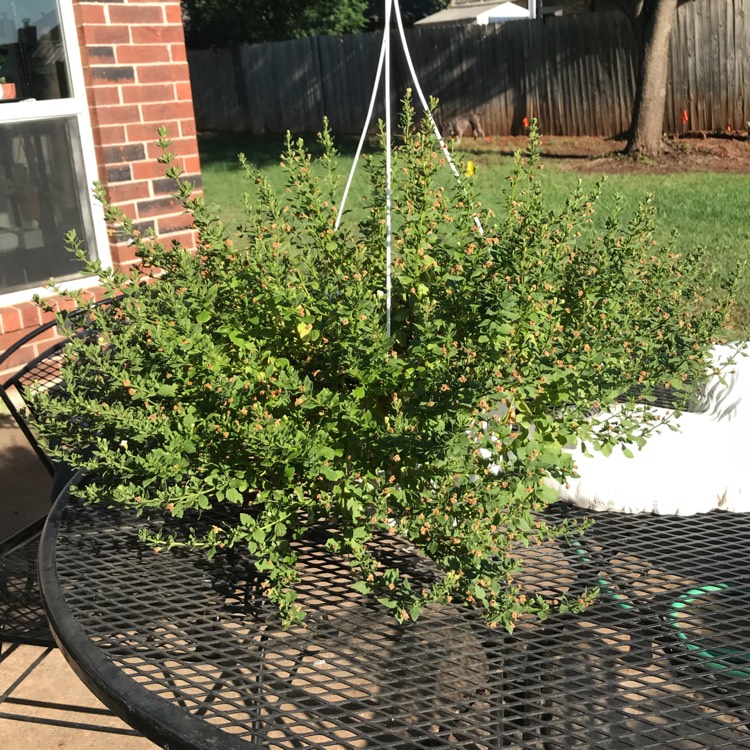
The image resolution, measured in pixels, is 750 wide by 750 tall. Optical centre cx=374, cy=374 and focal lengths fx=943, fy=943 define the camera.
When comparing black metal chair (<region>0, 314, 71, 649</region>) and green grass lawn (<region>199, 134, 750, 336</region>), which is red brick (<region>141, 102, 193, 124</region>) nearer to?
green grass lawn (<region>199, 134, 750, 336</region>)

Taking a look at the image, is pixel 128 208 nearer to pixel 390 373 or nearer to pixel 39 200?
pixel 39 200

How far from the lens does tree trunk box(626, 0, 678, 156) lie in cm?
1267

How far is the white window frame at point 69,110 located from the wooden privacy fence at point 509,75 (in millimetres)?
10980

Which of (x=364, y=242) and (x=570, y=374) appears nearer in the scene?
(x=570, y=374)

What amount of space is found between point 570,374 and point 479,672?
0.53 m

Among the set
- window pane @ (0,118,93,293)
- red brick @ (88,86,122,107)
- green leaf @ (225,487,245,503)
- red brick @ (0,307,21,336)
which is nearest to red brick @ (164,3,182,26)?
red brick @ (88,86,122,107)

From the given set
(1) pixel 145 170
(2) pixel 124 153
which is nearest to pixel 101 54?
(2) pixel 124 153

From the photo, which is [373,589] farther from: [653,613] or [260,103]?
[260,103]

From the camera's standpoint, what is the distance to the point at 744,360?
2.38 meters

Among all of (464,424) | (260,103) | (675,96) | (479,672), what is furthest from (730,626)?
(260,103)

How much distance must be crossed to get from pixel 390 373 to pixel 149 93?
4068 mm

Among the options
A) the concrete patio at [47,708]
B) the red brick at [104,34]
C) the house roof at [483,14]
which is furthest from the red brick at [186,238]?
the house roof at [483,14]

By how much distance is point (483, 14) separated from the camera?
2648cm

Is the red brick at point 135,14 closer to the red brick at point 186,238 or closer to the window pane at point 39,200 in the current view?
the window pane at point 39,200
